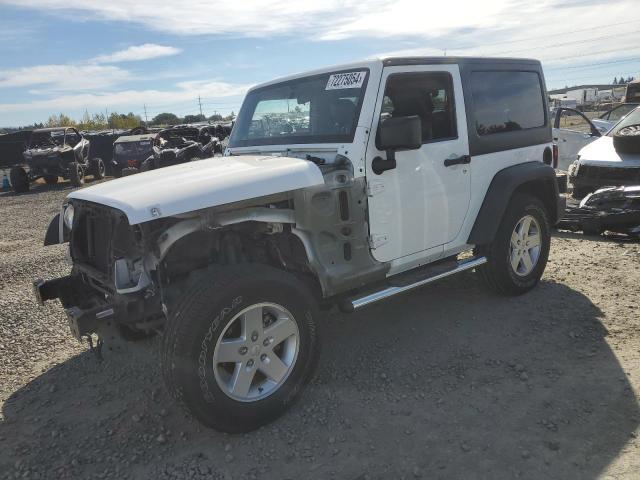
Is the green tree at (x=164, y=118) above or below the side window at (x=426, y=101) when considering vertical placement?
above

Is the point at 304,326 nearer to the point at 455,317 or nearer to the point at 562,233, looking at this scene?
the point at 455,317

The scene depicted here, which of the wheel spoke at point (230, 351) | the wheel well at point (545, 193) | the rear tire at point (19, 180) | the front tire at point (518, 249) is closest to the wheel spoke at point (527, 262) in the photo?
the front tire at point (518, 249)

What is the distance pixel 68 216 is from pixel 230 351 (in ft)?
5.27

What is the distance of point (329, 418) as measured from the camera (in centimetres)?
316

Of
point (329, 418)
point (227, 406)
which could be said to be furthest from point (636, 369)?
point (227, 406)

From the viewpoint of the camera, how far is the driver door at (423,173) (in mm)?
3672

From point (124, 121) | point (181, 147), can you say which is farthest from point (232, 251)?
point (124, 121)

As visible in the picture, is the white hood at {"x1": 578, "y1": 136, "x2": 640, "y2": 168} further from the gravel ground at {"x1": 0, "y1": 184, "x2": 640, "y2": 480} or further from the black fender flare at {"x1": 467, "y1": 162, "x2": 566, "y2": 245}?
the black fender flare at {"x1": 467, "y1": 162, "x2": 566, "y2": 245}

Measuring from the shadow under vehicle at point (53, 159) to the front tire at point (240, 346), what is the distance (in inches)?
647

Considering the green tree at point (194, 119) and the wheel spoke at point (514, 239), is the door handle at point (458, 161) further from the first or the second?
the green tree at point (194, 119)

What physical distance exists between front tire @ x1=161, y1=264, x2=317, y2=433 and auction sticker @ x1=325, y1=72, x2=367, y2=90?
1.47 meters

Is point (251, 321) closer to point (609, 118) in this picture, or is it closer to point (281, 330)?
point (281, 330)

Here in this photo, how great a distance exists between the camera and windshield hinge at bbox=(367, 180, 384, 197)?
357 centimetres

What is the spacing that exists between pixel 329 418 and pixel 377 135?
73.4 inches
